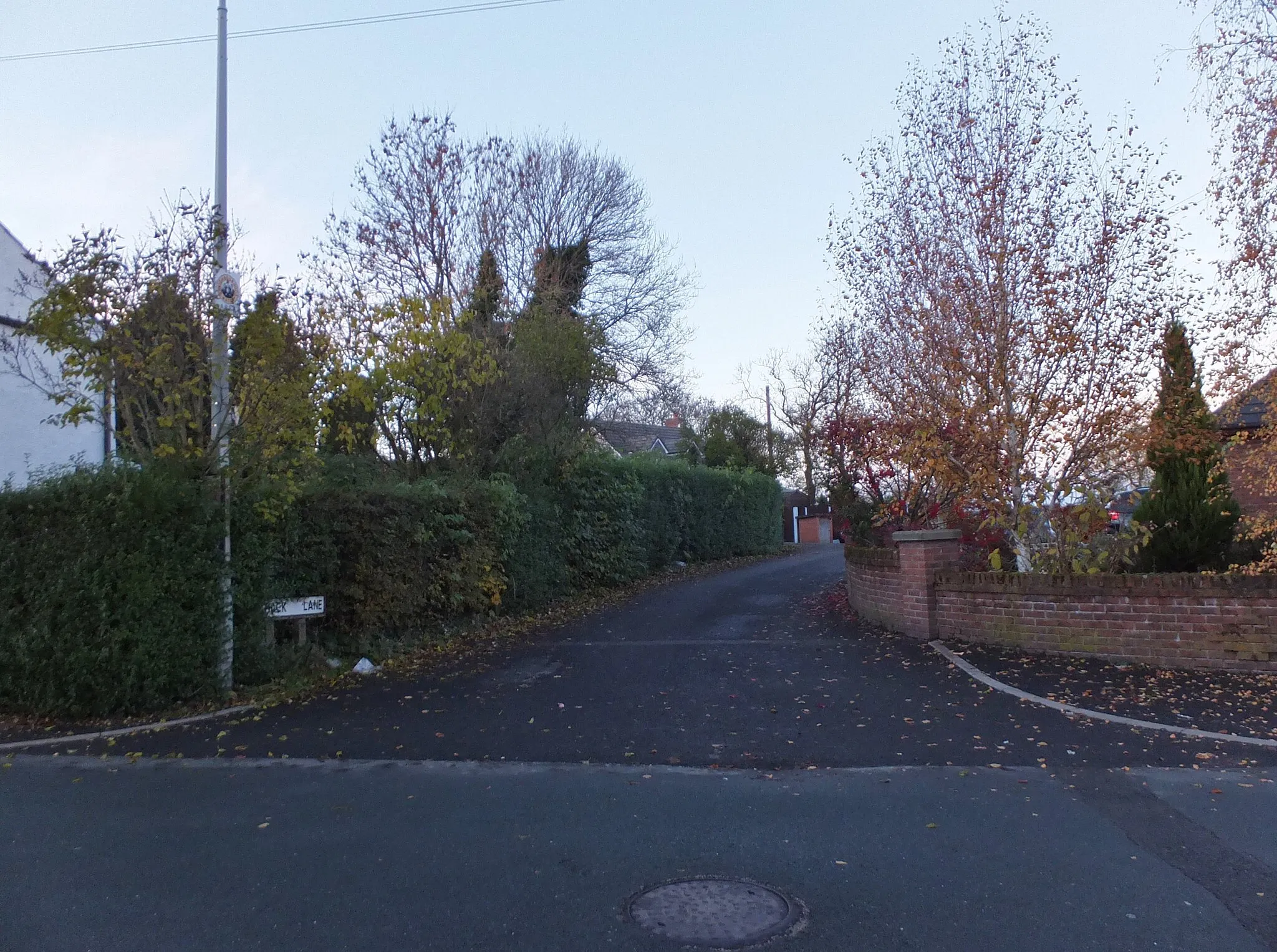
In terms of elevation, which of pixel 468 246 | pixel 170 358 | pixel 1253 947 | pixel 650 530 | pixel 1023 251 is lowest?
pixel 1253 947

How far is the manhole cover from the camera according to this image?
158 inches

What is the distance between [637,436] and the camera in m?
33.6

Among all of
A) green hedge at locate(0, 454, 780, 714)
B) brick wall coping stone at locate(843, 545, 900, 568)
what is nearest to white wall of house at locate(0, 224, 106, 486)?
green hedge at locate(0, 454, 780, 714)

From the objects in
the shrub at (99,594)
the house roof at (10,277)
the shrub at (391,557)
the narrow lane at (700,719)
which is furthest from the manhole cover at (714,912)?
the house roof at (10,277)

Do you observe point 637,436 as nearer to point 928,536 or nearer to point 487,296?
point 487,296

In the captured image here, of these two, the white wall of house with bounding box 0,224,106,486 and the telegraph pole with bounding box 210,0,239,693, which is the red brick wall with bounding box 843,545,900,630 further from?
the white wall of house with bounding box 0,224,106,486

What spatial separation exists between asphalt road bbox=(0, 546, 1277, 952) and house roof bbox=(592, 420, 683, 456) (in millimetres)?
11673

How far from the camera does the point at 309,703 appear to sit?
905cm

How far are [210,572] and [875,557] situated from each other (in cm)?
790

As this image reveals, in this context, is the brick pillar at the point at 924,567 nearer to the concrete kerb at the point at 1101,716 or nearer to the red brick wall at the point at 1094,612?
the red brick wall at the point at 1094,612

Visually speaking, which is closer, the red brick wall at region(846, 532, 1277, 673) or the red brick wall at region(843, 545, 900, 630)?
the red brick wall at region(846, 532, 1277, 673)

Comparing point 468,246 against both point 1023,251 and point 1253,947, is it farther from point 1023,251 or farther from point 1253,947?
point 1253,947

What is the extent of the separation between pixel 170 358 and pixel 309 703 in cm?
356

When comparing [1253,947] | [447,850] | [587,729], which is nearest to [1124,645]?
[587,729]
